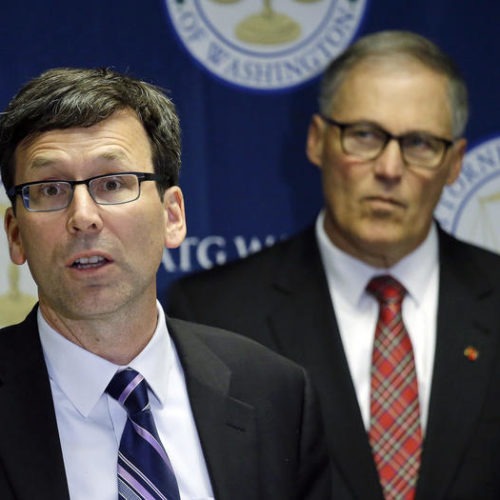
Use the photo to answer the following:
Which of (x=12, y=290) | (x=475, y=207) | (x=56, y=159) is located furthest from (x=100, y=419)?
(x=475, y=207)

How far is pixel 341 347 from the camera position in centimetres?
337

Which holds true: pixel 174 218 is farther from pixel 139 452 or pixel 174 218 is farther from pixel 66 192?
pixel 139 452

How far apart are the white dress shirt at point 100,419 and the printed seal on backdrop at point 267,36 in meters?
1.30

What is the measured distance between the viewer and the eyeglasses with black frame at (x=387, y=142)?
Result: 3.44 m

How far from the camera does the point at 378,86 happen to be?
3.48 metres

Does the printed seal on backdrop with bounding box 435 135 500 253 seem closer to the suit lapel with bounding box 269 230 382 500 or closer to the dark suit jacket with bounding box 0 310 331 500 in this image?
the suit lapel with bounding box 269 230 382 500

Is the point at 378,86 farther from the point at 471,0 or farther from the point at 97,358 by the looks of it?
the point at 97,358

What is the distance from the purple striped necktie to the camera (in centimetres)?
234

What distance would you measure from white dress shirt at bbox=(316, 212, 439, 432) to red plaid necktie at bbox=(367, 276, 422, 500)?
0.09ft

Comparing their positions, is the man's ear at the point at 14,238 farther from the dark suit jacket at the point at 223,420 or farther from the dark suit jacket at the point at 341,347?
the dark suit jacket at the point at 341,347

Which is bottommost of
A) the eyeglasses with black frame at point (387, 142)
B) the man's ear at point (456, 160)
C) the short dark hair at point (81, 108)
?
the man's ear at point (456, 160)

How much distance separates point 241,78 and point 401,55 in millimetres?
470

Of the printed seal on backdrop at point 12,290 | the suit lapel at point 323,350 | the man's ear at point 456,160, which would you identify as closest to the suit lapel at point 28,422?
the printed seal on backdrop at point 12,290

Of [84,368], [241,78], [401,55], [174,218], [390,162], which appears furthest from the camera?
[241,78]
